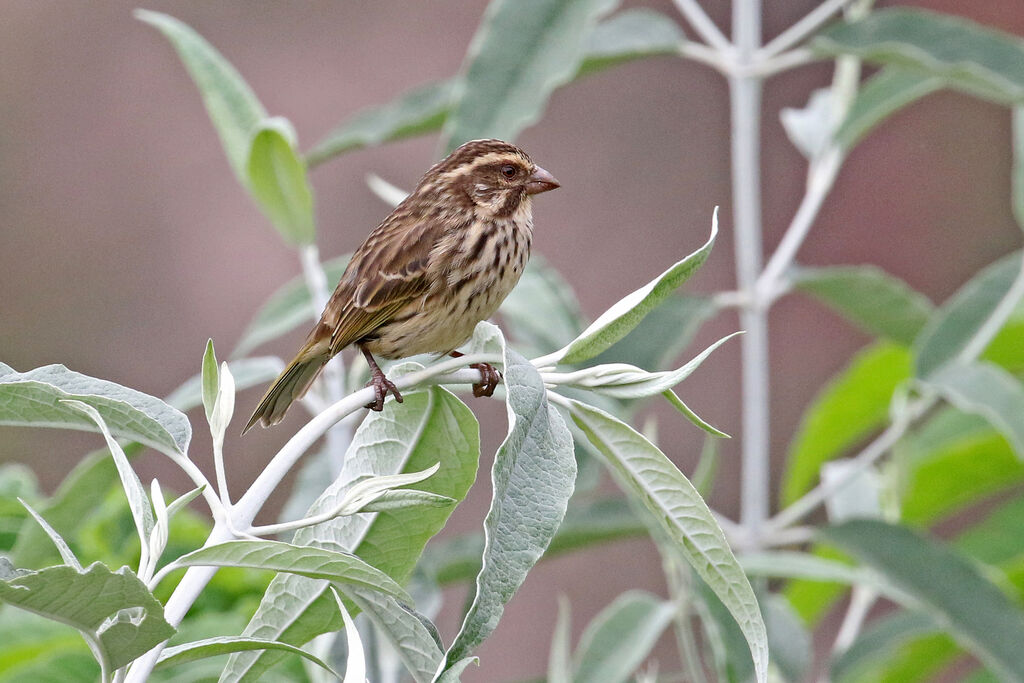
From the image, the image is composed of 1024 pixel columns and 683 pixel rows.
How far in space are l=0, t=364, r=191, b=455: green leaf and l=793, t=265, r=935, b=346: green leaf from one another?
73.9 inches

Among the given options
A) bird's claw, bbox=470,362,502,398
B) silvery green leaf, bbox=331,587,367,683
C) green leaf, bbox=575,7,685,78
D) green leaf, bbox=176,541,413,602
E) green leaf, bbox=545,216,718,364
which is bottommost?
silvery green leaf, bbox=331,587,367,683

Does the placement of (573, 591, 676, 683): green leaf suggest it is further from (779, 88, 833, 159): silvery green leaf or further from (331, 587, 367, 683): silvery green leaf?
(331, 587, 367, 683): silvery green leaf

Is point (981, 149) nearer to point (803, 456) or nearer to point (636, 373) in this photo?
point (803, 456)

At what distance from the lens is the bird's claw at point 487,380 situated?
1584 millimetres

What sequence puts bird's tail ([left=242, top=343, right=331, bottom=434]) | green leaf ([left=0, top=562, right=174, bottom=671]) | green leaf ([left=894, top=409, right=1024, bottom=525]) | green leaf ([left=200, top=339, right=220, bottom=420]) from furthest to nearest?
green leaf ([left=894, top=409, right=1024, bottom=525]), bird's tail ([left=242, top=343, right=331, bottom=434]), green leaf ([left=200, top=339, right=220, bottom=420]), green leaf ([left=0, top=562, right=174, bottom=671])

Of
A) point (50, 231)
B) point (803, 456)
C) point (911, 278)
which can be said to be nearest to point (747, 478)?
point (803, 456)

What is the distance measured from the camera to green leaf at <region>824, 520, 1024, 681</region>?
8.16ft

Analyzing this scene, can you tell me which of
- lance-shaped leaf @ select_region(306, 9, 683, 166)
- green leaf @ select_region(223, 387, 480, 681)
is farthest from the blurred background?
green leaf @ select_region(223, 387, 480, 681)

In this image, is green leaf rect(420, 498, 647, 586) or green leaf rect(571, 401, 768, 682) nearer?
green leaf rect(571, 401, 768, 682)

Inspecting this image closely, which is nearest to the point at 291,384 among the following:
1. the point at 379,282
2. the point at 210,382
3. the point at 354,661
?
the point at 379,282

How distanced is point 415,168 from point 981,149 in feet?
8.27

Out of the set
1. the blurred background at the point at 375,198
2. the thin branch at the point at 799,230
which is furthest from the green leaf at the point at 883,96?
the blurred background at the point at 375,198

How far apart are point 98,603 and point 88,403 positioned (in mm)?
249

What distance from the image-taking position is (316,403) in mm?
2547
